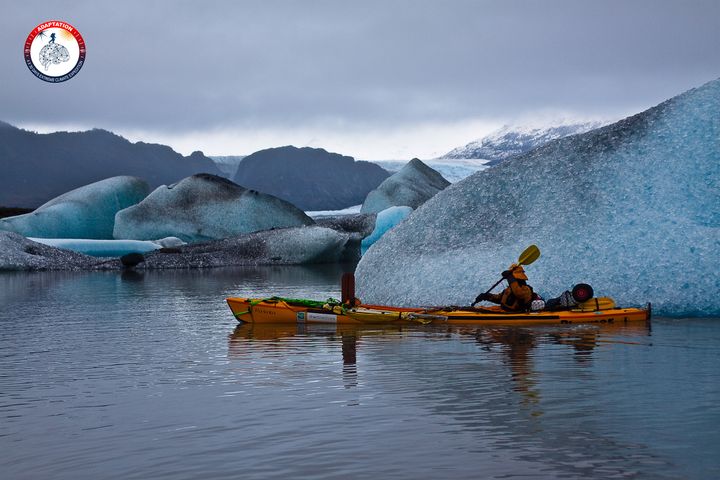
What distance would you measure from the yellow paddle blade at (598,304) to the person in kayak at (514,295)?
0.83 m

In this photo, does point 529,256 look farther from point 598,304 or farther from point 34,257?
point 34,257

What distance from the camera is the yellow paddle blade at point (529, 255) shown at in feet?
51.2

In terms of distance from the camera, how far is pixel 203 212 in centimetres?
4859

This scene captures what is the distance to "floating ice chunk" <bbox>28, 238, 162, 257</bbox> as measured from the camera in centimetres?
4306

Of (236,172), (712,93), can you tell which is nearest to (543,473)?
(712,93)

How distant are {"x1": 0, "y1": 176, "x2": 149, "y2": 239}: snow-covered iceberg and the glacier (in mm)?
32705

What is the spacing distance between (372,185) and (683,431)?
91717 millimetres

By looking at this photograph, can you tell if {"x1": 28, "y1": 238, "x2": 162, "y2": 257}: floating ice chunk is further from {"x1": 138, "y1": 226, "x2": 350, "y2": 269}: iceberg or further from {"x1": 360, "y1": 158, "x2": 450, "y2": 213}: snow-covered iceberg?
{"x1": 360, "y1": 158, "x2": 450, "y2": 213}: snow-covered iceberg

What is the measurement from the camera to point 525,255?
1568cm

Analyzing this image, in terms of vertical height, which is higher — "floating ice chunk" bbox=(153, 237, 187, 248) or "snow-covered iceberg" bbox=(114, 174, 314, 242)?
"snow-covered iceberg" bbox=(114, 174, 314, 242)

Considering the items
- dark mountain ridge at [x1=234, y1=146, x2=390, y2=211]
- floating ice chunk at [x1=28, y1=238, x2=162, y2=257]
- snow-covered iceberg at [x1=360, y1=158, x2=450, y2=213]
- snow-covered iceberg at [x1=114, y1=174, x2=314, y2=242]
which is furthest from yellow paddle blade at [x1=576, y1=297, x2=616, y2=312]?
dark mountain ridge at [x1=234, y1=146, x2=390, y2=211]

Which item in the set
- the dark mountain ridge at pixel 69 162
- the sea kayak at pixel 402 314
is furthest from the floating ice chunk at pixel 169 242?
the dark mountain ridge at pixel 69 162

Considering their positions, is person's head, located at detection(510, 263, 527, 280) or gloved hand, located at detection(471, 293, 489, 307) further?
gloved hand, located at detection(471, 293, 489, 307)

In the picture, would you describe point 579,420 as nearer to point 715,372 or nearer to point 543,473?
point 543,473
